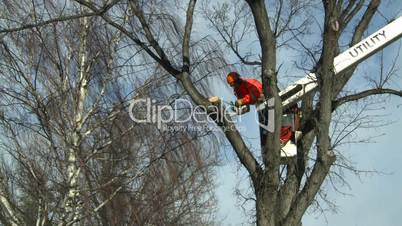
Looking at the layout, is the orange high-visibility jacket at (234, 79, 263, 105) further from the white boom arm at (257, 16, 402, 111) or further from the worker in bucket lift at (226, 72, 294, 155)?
the white boom arm at (257, 16, 402, 111)

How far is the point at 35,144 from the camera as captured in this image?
8586 millimetres

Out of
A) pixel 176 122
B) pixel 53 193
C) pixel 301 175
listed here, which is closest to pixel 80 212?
pixel 53 193

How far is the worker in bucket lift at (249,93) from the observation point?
22.5 feet

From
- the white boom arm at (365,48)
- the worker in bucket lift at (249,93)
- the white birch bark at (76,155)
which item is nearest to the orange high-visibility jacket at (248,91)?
the worker in bucket lift at (249,93)

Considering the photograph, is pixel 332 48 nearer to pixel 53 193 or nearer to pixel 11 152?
pixel 53 193

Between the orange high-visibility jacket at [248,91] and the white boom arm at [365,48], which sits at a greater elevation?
the white boom arm at [365,48]

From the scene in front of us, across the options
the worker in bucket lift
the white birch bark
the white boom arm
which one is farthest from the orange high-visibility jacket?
the white birch bark

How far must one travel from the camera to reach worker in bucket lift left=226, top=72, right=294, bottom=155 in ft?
22.5

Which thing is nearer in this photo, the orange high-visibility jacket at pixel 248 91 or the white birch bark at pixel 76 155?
the orange high-visibility jacket at pixel 248 91

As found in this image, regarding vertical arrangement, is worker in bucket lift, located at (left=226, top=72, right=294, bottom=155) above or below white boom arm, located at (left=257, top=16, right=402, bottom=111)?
below

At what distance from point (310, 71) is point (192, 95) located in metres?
1.38

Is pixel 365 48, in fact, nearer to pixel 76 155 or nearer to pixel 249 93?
pixel 249 93

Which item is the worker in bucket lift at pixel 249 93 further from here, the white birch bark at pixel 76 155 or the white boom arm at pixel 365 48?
the white birch bark at pixel 76 155

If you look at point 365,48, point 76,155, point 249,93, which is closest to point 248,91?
point 249,93
